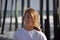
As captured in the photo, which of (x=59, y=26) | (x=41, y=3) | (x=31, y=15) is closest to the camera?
(x=31, y=15)

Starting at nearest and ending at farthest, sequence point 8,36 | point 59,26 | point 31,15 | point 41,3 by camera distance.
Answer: point 31,15 → point 59,26 → point 41,3 → point 8,36

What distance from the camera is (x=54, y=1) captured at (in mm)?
5594

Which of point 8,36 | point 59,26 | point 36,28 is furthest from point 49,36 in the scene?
point 36,28

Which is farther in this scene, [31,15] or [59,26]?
[59,26]

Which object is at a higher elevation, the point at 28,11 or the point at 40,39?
the point at 28,11

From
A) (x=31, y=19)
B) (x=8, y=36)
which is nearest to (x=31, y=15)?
(x=31, y=19)

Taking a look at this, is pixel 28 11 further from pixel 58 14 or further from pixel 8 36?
pixel 8 36

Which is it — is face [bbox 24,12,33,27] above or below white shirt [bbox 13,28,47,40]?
above

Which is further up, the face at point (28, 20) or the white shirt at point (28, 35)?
the face at point (28, 20)

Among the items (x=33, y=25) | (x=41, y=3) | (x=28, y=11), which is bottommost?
(x=33, y=25)

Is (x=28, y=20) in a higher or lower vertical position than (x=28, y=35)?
higher

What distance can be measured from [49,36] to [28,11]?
3.35 meters

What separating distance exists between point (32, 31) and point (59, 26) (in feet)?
10.8

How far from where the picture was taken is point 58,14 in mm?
5375
